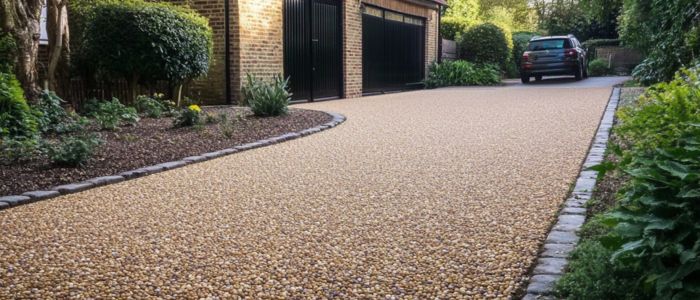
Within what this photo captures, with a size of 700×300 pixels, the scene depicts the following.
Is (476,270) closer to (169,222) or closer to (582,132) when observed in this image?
(169,222)

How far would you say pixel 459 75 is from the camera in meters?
21.9

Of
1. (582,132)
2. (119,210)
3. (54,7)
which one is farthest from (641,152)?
(54,7)

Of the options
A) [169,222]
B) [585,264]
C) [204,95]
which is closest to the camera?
[585,264]

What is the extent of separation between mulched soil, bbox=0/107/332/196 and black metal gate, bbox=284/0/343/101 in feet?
11.4

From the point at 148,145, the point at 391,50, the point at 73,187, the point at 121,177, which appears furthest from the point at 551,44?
the point at 73,187

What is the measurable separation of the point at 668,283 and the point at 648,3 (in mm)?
14933

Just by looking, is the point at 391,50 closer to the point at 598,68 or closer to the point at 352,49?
the point at 352,49

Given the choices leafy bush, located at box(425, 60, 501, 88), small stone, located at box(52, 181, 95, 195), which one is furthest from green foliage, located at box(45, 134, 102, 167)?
leafy bush, located at box(425, 60, 501, 88)

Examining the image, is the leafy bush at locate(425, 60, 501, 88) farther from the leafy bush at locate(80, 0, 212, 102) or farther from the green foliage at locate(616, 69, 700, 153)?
the green foliage at locate(616, 69, 700, 153)

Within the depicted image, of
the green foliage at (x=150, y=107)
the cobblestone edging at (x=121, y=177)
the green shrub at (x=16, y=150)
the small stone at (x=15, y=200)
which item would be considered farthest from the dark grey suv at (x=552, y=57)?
the small stone at (x=15, y=200)

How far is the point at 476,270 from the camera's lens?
122 inches

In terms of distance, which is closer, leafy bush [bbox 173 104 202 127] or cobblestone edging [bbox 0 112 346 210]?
cobblestone edging [bbox 0 112 346 210]

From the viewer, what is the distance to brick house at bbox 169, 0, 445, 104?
40.0 ft

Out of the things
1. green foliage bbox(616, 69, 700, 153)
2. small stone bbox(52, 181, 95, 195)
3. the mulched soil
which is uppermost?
green foliage bbox(616, 69, 700, 153)
